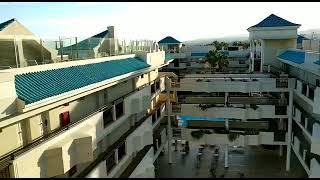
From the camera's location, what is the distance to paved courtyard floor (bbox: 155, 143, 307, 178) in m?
34.0

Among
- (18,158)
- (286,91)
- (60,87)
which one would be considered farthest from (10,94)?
(286,91)

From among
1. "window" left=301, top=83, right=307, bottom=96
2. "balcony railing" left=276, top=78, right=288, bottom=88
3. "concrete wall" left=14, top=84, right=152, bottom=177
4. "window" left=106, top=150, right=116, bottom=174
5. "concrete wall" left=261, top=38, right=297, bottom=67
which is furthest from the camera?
"concrete wall" left=261, top=38, right=297, bottom=67

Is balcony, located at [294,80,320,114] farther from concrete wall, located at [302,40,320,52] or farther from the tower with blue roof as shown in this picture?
the tower with blue roof

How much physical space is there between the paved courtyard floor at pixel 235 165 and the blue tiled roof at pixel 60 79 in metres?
16.0

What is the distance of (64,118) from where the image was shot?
55.4 ft

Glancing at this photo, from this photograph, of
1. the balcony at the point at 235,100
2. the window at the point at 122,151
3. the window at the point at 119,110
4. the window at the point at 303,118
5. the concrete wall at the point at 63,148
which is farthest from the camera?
the balcony at the point at 235,100

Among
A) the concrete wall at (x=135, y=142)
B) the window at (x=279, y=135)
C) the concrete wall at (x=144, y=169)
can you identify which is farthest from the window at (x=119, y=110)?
the window at (x=279, y=135)

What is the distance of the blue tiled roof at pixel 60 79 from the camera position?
12997mm

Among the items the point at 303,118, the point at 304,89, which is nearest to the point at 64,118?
the point at 304,89

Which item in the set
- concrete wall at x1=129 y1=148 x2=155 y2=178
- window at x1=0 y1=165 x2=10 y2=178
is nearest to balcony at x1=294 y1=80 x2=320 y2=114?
concrete wall at x1=129 y1=148 x2=155 y2=178

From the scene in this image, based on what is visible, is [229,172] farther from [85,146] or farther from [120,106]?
[85,146]

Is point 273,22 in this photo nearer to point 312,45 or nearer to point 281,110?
point 312,45

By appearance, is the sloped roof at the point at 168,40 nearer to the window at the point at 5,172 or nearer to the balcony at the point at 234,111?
the balcony at the point at 234,111

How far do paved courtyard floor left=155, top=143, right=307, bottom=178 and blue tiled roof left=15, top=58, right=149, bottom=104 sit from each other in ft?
52.6
